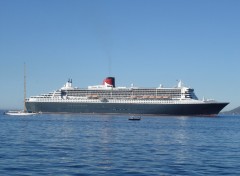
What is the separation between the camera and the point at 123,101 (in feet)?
472

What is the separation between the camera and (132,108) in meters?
141

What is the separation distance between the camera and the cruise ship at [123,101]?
137 meters

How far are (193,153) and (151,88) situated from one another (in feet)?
363

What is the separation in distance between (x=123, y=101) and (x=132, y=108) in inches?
170

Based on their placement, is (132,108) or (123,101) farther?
(123,101)

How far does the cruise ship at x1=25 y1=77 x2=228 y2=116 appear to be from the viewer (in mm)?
137375

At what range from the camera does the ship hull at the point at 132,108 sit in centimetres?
13700

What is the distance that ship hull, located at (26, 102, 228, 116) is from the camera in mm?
137000

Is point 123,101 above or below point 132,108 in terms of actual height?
above

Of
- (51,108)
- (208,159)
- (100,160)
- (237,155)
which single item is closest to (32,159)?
(100,160)

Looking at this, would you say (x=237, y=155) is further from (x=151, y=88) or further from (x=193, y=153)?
(x=151, y=88)

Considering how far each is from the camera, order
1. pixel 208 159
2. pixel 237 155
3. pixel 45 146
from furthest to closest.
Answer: pixel 45 146, pixel 237 155, pixel 208 159

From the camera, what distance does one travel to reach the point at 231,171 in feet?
87.5

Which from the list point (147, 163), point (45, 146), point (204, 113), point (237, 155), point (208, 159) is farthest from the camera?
point (204, 113)
